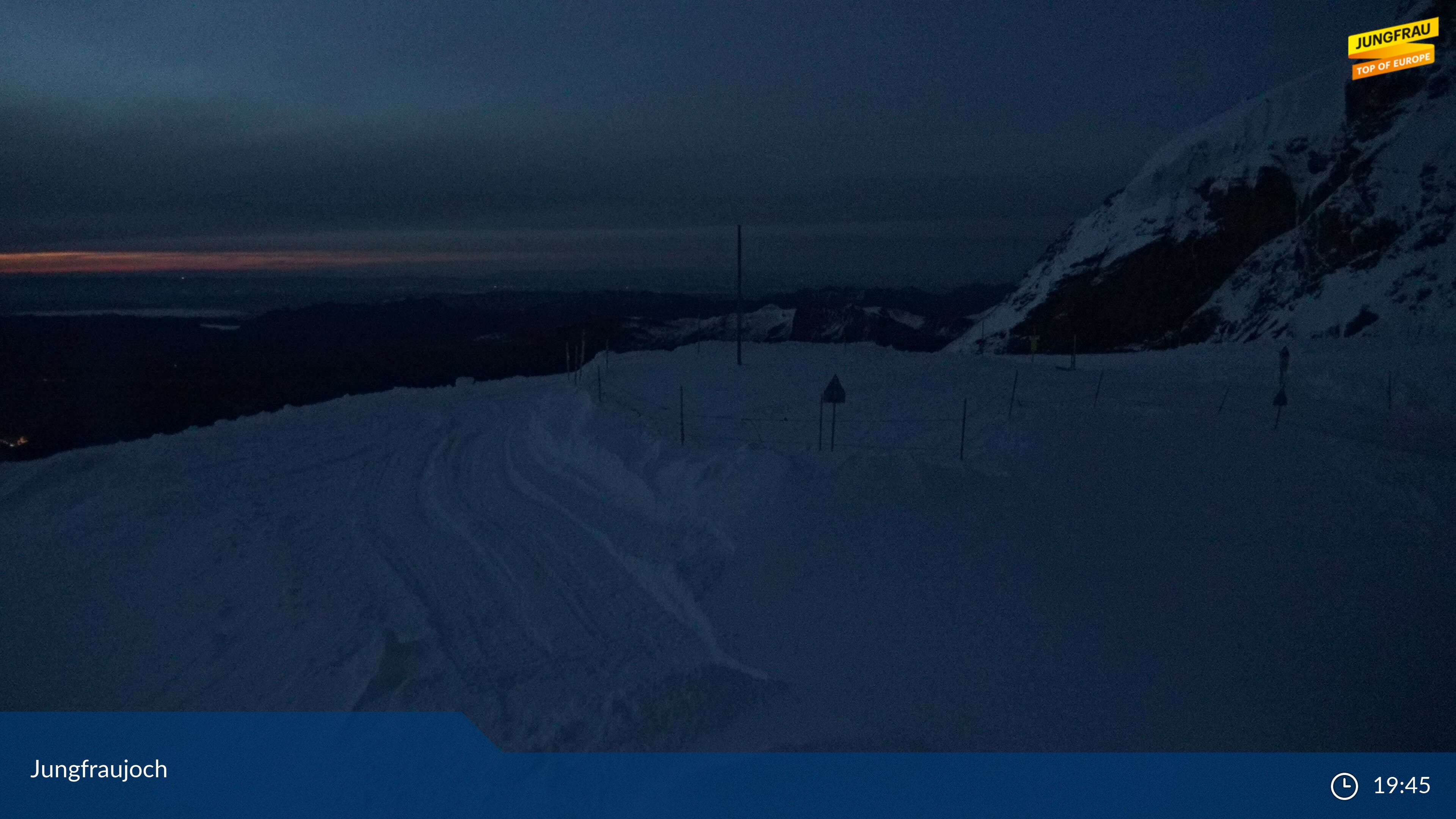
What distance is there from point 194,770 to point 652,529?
6.45m

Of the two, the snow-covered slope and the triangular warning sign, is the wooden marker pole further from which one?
the snow-covered slope

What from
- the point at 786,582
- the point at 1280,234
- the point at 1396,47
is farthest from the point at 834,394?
the point at 1280,234

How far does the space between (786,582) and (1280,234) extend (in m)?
70.8

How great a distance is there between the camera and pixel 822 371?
76.7ft

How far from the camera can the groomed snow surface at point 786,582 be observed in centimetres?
749

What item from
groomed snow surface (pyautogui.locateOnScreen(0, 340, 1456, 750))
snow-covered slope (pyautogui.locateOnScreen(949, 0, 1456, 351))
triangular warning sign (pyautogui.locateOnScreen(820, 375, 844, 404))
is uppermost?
snow-covered slope (pyautogui.locateOnScreen(949, 0, 1456, 351))

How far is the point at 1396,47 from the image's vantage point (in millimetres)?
40750

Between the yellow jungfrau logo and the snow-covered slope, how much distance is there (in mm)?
3017

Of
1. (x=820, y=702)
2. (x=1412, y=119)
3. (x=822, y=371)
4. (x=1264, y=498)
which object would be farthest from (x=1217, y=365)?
(x=1412, y=119)

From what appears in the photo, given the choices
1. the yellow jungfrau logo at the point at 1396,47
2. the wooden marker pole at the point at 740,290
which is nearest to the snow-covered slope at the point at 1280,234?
the yellow jungfrau logo at the point at 1396,47

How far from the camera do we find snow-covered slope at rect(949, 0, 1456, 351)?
1665 inches

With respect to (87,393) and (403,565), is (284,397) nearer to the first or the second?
(87,393)

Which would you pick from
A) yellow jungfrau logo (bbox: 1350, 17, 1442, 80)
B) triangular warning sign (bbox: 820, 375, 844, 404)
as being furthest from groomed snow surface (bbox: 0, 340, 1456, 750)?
yellow jungfrau logo (bbox: 1350, 17, 1442, 80)

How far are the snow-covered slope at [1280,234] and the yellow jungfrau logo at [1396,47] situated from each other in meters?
3.02
